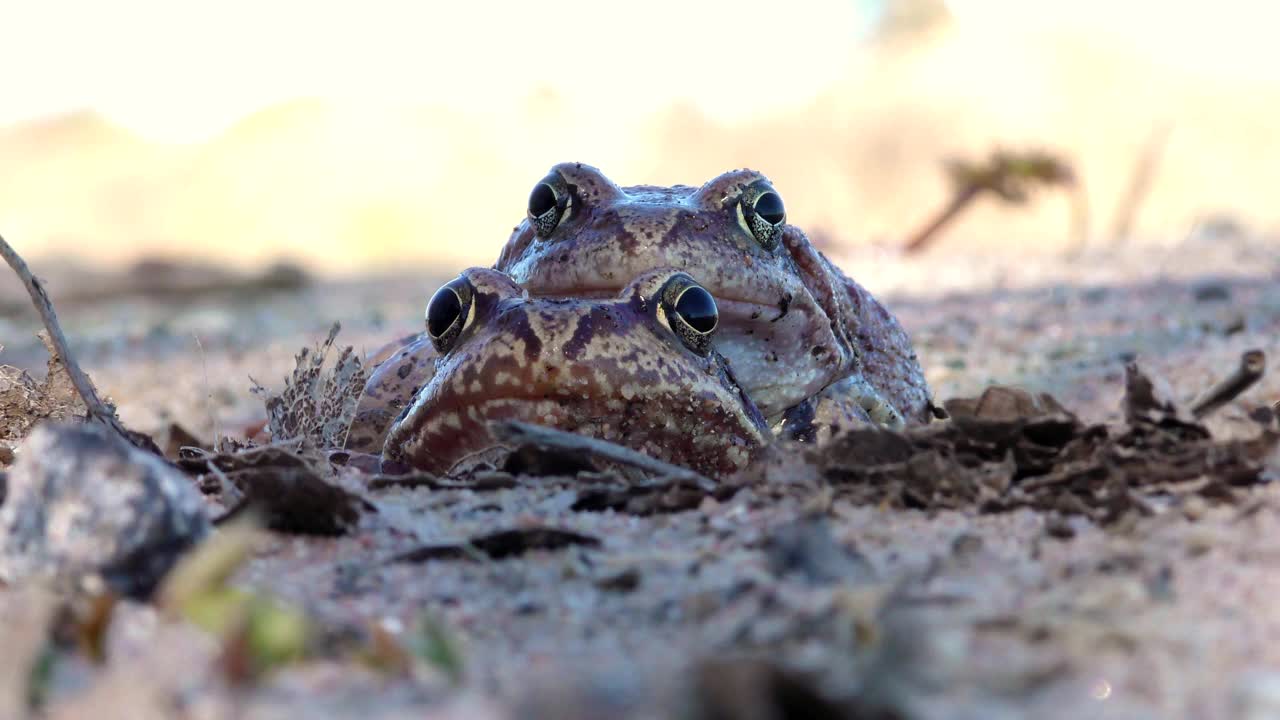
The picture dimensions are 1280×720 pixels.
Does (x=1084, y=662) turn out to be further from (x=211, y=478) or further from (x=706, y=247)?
(x=706, y=247)

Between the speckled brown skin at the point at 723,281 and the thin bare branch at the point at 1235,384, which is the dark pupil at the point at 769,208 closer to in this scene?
the speckled brown skin at the point at 723,281

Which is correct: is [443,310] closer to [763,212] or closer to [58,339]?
[58,339]

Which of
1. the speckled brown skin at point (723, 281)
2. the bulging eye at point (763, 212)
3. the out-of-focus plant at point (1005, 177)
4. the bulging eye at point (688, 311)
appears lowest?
the bulging eye at point (688, 311)

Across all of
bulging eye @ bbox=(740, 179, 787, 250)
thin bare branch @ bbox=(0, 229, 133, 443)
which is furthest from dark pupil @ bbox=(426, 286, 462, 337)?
bulging eye @ bbox=(740, 179, 787, 250)

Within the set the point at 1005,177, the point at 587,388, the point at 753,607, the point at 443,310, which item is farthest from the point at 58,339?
the point at 1005,177

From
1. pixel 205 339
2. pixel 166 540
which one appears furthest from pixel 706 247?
pixel 205 339

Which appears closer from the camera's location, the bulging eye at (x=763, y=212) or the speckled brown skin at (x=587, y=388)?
the speckled brown skin at (x=587, y=388)

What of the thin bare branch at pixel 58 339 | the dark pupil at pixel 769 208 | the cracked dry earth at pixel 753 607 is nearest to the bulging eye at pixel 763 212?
the dark pupil at pixel 769 208
